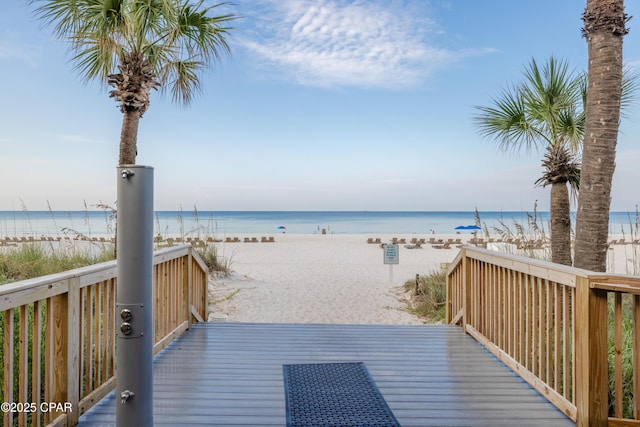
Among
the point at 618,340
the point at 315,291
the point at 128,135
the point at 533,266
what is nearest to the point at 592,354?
the point at 618,340

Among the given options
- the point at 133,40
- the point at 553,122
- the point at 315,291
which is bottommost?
the point at 315,291

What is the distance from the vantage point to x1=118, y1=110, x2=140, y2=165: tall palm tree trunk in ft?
17.2

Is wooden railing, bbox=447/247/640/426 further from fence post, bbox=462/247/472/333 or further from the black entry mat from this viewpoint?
the black entry mat

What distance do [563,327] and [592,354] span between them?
0.28 m

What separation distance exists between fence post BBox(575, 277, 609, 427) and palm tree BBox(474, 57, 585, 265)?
140 inches

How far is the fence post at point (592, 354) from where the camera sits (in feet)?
6.91

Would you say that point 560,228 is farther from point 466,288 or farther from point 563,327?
point 563,327

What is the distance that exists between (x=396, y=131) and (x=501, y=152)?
428 inches

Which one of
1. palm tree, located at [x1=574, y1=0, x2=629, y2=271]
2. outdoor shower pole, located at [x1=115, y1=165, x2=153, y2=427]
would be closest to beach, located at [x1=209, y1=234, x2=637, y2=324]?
palm tree, located at [x1=574, y1=0, x2=629, y2=271]

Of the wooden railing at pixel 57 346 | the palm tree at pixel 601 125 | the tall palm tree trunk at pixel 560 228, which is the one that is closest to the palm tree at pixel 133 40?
the wooden railing at pixel 57 346

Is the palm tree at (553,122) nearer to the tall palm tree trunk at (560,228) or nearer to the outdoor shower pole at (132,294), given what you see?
the tall palm tree trunk at (560,228)

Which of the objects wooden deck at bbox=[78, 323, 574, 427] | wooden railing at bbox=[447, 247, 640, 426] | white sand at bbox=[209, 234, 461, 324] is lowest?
white sand at bbox=[209, 234, 461, 324]

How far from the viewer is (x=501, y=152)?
6684 millimetres

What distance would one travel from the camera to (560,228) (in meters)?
5.40
